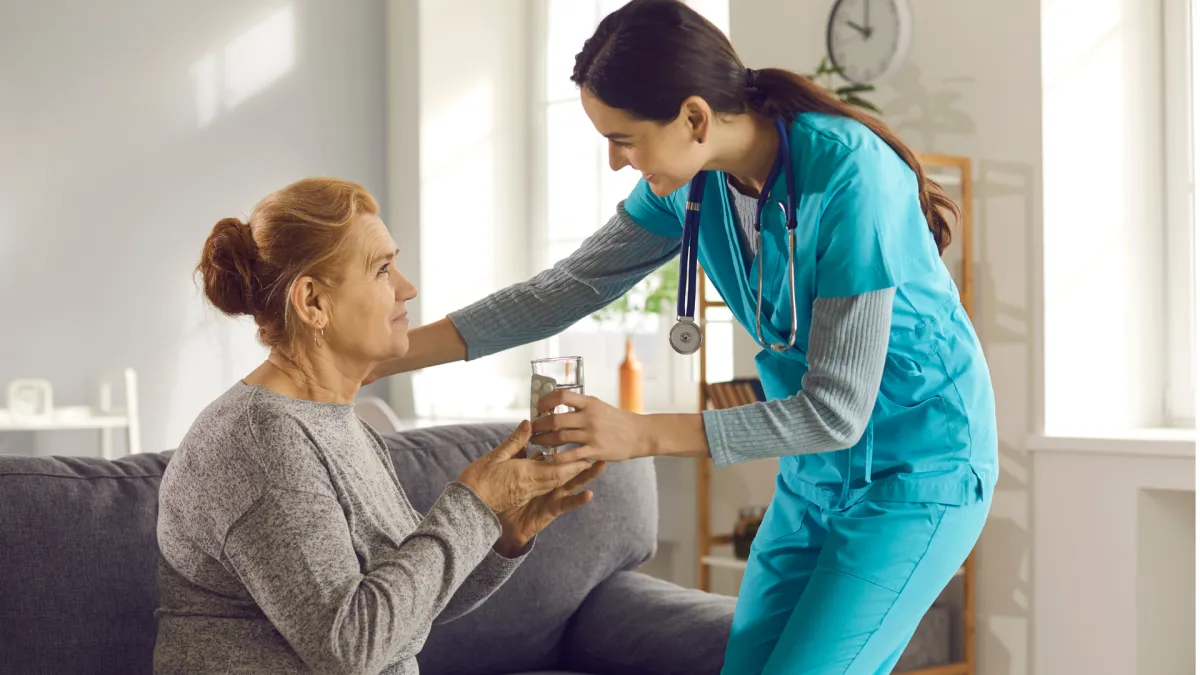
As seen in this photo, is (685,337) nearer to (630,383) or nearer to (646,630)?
(646,630)

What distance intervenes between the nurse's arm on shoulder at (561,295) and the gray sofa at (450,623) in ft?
1.37

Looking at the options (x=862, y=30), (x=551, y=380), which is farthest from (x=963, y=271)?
(x=551, y=380)

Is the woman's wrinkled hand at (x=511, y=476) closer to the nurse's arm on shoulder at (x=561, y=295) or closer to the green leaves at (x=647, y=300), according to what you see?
the nurse's arm on shoulder at (x=561, y=295)

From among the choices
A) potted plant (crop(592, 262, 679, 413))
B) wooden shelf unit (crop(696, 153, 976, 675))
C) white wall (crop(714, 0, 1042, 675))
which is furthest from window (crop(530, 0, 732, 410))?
white wall (crop(714, 0, 1042, 675))

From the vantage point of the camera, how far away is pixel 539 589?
7.19 ft

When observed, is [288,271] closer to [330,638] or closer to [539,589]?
[330,638]

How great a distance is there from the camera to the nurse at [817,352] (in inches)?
53.7

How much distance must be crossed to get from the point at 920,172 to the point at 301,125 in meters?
3.64

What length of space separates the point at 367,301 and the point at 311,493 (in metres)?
0.29

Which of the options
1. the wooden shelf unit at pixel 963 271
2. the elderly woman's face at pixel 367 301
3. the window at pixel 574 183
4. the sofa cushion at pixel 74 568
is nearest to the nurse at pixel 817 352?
the elderly woman's face at pixel 367 301

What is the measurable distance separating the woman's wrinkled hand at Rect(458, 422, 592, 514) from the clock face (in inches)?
80.9

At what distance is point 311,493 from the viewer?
1.31 meters

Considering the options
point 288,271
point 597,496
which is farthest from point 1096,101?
point 288,271

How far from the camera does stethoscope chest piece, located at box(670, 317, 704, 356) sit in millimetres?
1628
